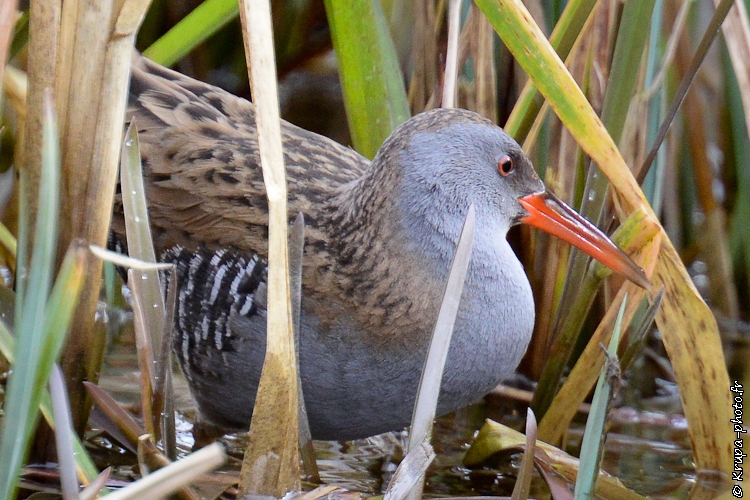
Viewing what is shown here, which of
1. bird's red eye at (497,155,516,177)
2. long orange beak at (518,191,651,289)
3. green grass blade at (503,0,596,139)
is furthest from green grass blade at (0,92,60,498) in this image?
green grass blade at (503,0,596,139)

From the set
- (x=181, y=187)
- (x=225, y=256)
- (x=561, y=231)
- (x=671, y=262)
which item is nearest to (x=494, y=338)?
(x=561, y=231)

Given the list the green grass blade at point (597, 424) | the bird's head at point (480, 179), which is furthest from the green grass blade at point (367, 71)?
the green grass blade at point (597, 424)

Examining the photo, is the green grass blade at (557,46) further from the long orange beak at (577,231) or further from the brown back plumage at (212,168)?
the brown back plumage at (212,168)

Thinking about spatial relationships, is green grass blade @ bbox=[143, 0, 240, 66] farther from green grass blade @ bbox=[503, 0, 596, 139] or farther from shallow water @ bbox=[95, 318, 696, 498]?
shallow water @ bbox=[95, 318, 696, 498]

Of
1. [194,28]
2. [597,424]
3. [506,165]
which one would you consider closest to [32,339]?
[597,424]

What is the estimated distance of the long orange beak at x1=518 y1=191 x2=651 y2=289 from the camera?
1.99m

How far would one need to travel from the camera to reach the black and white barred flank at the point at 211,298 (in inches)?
78.6

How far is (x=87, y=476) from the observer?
5.02 feet

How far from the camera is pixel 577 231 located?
2055mm

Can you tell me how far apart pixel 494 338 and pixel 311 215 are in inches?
18.0

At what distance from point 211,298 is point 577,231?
2.54 ft

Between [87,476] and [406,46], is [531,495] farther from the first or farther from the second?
[406,46]

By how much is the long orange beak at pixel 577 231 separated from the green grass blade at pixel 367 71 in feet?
1.51

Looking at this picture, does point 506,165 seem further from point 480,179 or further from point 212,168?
point 212,168
